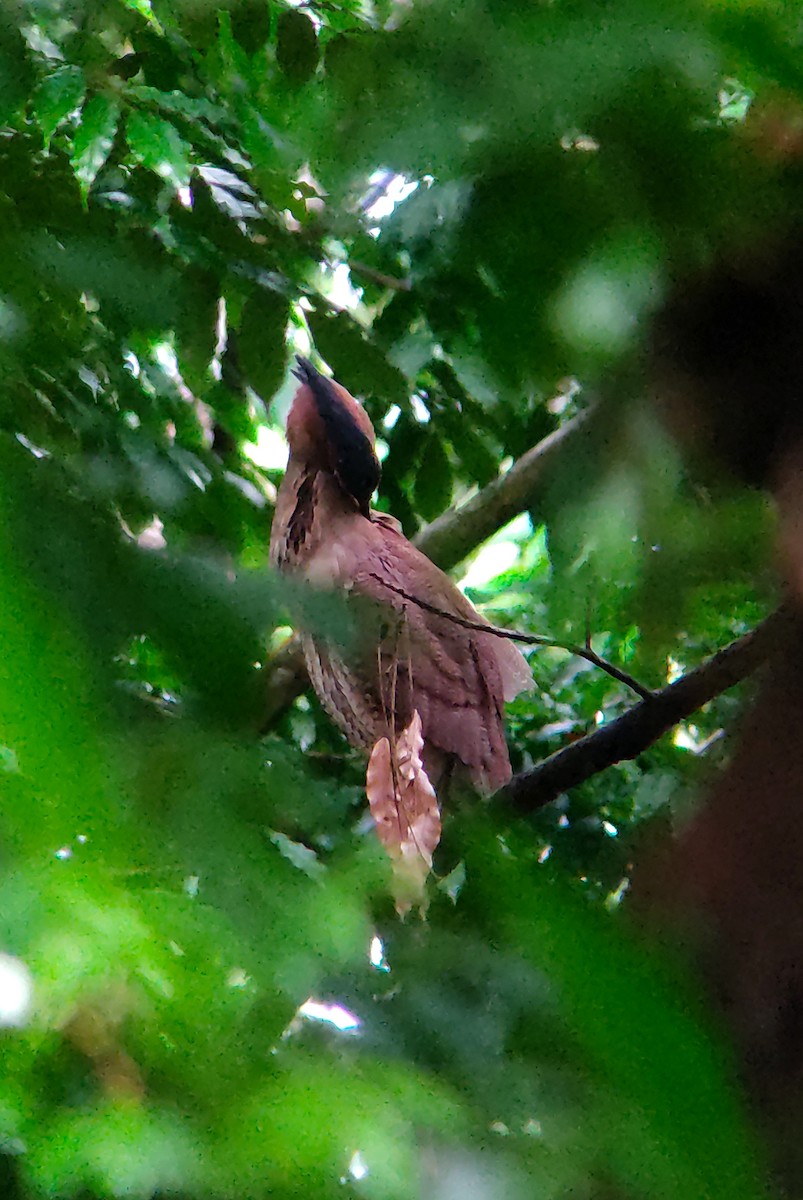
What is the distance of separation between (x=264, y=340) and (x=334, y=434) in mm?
241

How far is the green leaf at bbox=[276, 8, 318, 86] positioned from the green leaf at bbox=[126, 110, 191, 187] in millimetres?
117

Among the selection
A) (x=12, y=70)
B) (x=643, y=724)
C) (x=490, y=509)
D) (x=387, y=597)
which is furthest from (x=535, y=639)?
(x=12, y=70)

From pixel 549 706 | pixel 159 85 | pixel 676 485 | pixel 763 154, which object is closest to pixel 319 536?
pixel 549 706

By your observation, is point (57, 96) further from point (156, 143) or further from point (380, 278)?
point (380, 278)

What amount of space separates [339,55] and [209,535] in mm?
256

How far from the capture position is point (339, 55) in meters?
0.58

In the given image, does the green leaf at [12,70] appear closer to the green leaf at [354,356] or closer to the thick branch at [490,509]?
the green leaf at [354,356]

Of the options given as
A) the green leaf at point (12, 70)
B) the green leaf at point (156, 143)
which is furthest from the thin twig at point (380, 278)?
the green leaf at point (12, 70)

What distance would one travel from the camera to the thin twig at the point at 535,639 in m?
0.71

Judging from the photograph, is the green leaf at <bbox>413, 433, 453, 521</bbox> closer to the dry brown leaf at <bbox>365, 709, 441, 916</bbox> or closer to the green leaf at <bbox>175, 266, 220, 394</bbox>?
the green leaf at <bbox>175, 266, 220, 394</bbox>

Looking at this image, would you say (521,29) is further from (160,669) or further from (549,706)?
(549,706)

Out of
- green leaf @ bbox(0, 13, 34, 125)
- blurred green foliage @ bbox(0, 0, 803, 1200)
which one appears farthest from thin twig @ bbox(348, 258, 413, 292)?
green leaf @ bbox(0, 13, 34, 125)

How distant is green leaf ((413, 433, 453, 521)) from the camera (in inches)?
43.0

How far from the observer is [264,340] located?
904mm
